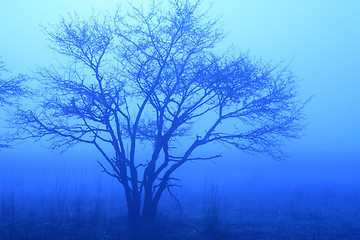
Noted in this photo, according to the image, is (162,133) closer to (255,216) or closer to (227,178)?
(255,216)

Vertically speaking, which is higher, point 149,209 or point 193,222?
point 149,209

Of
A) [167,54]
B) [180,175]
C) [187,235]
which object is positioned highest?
[167,54]

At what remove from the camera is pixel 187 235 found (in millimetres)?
14742

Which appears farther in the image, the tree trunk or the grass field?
the tree trunk

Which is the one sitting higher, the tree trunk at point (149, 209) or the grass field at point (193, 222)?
the tree trunk at point (149, 209)

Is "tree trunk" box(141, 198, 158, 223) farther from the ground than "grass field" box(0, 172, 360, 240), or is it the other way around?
"tree trunk" box(141, 198, 158, 223)

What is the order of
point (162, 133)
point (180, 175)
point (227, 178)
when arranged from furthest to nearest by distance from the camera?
point (180, 175), point (227, 178), point (162, 133)

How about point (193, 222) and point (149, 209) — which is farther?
point (193, 222)

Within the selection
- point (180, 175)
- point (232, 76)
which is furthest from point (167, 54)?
point (180, 175)

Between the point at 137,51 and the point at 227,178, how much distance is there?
1024 inches

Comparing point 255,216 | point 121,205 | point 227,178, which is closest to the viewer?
point 255,216

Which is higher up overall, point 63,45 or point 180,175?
point 63,45

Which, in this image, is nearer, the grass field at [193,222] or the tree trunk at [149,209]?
the grass field at [193,222]

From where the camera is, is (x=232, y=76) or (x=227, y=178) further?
(x=227, y=178)
